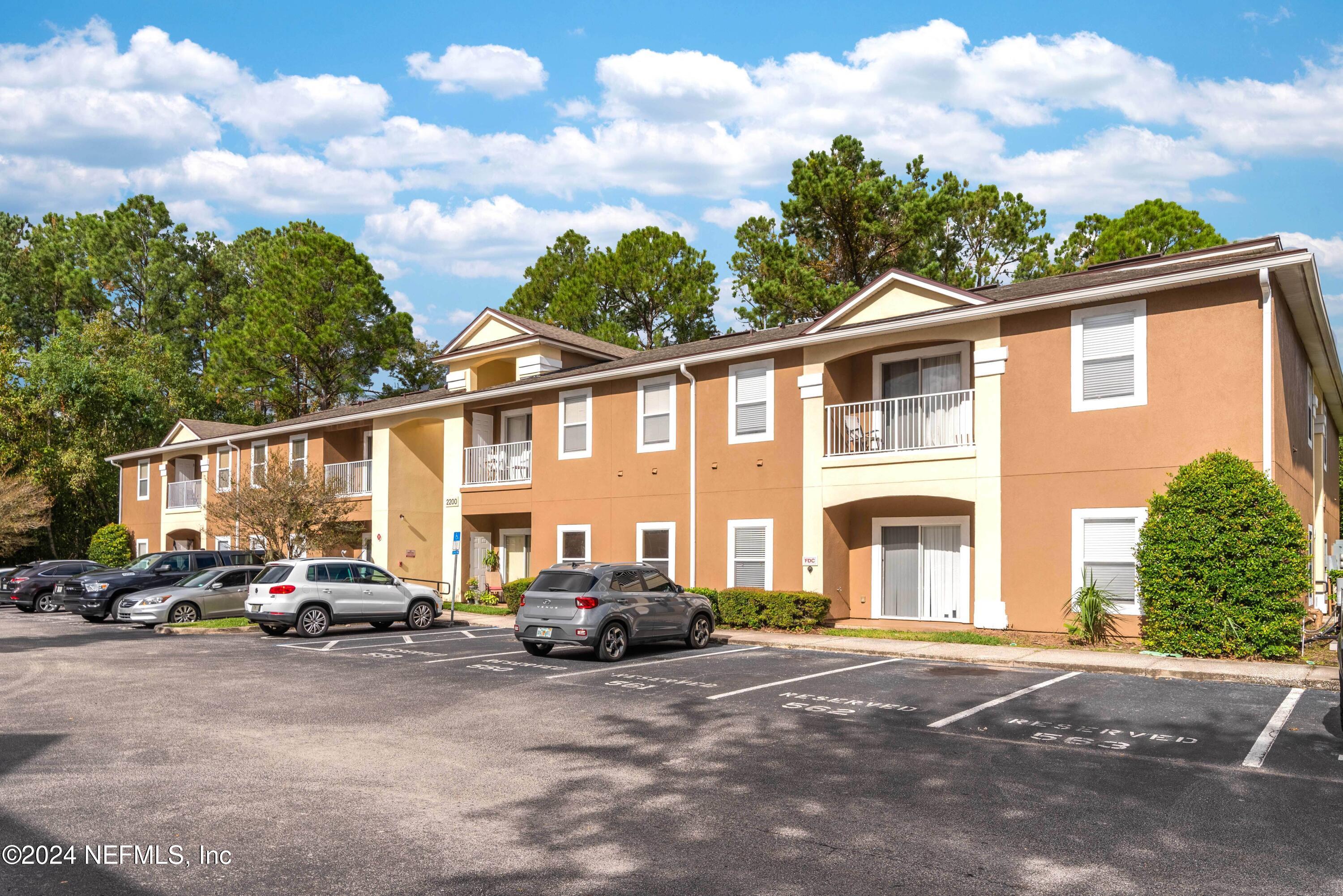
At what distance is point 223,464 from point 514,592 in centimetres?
1908

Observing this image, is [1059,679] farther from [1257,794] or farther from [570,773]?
[570,773]

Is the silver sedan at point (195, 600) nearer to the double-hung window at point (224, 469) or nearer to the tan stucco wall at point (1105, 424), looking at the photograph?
the double-hung window at point (224, 469)

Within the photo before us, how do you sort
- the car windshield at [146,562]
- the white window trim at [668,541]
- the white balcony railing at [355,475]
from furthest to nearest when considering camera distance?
1. the white balcony railing at [355,475]
2. the car windshield at [146,562]
3. the white window trim at [668,541]

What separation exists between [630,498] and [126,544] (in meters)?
28.0

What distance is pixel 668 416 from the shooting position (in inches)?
945

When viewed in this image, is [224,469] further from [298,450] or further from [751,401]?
[751,401]

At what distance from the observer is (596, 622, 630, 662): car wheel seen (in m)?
15.7

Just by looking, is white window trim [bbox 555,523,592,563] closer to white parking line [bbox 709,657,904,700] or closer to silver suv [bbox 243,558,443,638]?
silver suv [bbox 243,558,443,638]

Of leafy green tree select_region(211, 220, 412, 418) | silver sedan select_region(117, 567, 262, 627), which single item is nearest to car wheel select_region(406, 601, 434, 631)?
silver sedan select_region(117, 567, 262, 627)

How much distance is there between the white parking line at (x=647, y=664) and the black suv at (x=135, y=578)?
14.8 meters

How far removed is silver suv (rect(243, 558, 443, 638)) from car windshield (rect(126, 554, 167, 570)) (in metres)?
7.09

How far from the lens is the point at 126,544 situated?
4166cm

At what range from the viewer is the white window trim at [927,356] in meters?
20.4

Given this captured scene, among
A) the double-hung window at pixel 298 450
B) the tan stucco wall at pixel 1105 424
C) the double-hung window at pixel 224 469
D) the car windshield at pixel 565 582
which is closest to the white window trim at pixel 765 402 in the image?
the tan stucco wall at pixel 1105 424
